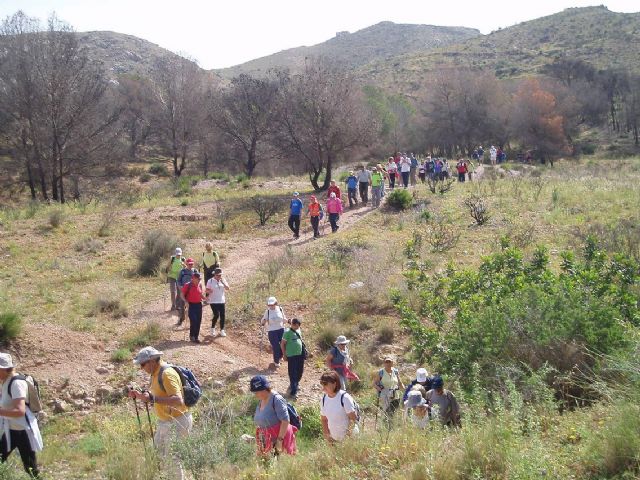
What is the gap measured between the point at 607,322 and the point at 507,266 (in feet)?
10.2

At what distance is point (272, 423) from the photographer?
593 centimetres

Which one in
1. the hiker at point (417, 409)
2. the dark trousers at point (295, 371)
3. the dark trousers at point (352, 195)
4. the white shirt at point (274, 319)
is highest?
the dark trousers at point (352, 195)

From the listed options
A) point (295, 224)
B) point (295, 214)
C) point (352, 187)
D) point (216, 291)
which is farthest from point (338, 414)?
point (352, 187)

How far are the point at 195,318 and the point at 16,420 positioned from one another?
538 centimetres

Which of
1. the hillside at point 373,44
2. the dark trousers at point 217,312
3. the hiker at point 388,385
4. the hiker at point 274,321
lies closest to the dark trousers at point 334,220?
the dark trousers at point 217,312

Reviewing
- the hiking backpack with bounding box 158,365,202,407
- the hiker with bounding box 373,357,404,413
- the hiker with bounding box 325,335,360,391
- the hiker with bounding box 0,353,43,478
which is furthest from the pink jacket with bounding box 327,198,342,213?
the hiker with bounding box 0,353,43,478

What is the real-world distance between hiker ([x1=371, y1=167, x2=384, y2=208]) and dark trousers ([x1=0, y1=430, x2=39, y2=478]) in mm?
17078

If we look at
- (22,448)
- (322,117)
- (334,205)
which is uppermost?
(322,117)

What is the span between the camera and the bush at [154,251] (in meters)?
16.4

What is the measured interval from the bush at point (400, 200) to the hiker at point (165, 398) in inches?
661

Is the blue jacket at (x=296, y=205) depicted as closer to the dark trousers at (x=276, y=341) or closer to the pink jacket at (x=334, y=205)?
the pink jacket at (x=334, y=205)

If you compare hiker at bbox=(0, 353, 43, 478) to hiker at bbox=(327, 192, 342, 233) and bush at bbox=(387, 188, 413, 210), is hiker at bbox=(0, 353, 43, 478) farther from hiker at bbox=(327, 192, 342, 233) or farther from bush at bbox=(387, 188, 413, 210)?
bush at bbox=(387, 188, 413, 210)

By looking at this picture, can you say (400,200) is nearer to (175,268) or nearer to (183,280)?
(175,268)

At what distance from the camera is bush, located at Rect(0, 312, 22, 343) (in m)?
10.3
